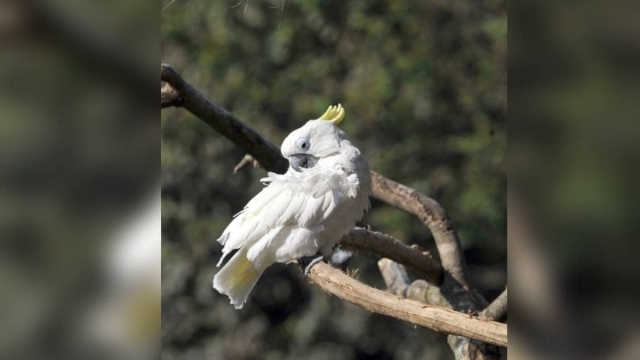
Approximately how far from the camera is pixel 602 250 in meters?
0.60

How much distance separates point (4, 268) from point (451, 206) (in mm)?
3587

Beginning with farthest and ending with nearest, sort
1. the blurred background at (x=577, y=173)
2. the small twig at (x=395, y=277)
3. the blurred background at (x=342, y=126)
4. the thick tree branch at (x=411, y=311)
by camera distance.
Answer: the blurred background at (x=342, y=126)
the small twig at (x=395, y=277)
the thick tree branch at (x=411, y=311)
the blurred background at (x=577, y=173)

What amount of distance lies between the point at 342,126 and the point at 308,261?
2.06 meters

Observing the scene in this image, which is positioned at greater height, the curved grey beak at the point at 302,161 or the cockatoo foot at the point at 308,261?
the curved grey beak at the point at 302,161

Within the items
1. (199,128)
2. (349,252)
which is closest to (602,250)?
(349,252)

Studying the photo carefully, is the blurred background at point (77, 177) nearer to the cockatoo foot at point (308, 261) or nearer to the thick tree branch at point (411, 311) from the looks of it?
the thick tree branch at point (411, 311)

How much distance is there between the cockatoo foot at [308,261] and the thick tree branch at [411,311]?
85mm

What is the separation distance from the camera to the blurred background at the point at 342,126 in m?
4.06

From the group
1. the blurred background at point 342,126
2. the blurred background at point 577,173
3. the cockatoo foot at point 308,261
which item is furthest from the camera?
the blurred background at point 342,126

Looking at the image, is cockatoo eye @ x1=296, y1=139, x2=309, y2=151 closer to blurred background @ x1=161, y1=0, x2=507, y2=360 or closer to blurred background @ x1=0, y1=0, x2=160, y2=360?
blurred background @ x1=0, y1=0, x2=160, y2=360

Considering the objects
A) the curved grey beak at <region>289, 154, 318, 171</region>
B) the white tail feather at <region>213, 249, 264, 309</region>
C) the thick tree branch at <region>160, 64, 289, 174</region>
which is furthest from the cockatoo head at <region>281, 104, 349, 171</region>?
the white tail feather at <region>213, 249, 264, 309</region>

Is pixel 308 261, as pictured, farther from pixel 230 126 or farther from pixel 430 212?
pixel 430 212

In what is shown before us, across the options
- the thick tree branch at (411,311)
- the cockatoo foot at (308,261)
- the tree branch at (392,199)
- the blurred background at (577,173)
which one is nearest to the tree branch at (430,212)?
the tree branch at (392,199)

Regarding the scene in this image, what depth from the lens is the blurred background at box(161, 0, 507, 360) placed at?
4.06 meters
